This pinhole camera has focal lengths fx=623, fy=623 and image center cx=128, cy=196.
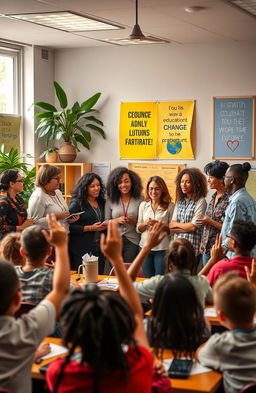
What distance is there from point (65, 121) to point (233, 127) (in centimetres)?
207

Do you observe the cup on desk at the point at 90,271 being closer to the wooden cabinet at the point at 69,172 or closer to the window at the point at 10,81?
the wooden cabinet at the point at 69,172

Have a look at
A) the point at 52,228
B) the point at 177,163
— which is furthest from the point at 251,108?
the point at 52,228

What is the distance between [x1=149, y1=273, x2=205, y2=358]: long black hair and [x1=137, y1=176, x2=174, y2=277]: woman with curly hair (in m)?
3.00

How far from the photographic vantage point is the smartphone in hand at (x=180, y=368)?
112 inches

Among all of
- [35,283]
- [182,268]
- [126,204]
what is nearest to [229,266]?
[182,268]

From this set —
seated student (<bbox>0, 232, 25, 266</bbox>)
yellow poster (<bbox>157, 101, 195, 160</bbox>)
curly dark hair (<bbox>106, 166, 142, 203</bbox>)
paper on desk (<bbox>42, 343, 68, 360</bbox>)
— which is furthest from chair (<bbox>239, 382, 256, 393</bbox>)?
yellow poster (<bbox>157, 101, 195, 160</bbox>)

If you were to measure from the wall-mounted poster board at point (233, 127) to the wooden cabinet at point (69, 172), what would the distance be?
166 centimetres

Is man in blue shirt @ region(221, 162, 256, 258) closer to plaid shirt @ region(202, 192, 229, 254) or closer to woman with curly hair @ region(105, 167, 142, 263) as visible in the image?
plaid shirt @ region(202, 192, 229, 254)

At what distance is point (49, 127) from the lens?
7688 mm

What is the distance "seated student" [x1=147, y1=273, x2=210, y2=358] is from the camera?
2836 millimetres

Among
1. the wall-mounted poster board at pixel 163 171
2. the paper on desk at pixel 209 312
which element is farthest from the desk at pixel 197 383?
the wall-mounted poster board at pixel 163 171

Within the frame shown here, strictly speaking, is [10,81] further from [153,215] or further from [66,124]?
[153,215]

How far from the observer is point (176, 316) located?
9.36 ft

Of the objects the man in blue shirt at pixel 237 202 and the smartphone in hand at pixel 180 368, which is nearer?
the smartphone in hand at pixel 180 368
